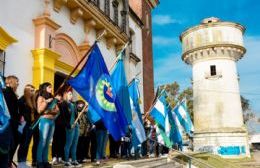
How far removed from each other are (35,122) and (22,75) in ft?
12.3

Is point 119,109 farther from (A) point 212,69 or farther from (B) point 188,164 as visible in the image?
(A) point 212,69

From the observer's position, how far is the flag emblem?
8125 millimetres

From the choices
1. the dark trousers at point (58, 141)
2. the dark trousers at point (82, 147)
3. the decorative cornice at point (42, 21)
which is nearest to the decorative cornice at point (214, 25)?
the decorative cornice at point (42, 21)

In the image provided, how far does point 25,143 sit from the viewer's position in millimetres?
6637

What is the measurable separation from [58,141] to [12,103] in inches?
97.7

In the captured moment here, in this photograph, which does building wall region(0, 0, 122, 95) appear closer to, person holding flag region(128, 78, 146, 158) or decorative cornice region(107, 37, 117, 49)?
person holding flag region(128, 78, 146, 158)

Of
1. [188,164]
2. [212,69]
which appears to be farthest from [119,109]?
[212,69]

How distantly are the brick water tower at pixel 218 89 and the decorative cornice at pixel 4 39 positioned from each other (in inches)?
1085

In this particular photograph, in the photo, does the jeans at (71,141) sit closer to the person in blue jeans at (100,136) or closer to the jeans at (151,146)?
the person in blue jeans at (100,136)

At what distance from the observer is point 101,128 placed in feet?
29.9

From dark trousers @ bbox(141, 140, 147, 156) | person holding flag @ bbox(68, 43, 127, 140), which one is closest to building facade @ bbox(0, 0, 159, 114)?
person holding flag @ bbox(68, 43, 127, 140)

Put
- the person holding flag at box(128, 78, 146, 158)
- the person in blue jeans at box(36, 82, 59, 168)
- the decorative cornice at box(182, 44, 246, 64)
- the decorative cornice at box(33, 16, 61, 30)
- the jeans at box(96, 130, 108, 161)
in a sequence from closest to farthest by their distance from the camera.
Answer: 1. the person in blue jeans at box(36, 82, 59, 168)
2. the jeans at box(96, 130, 108, 161)
3. the decorative cornice at box(33, 16, 61, 30)
4. the person holding flag at box(128, 78, 146, 158)
5. the decorative cornice at box(182, 44, 246, 64)

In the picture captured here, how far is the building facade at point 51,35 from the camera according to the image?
966 centimetres

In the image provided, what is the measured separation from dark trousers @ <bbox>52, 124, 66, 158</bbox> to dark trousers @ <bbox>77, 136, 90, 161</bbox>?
97cm
